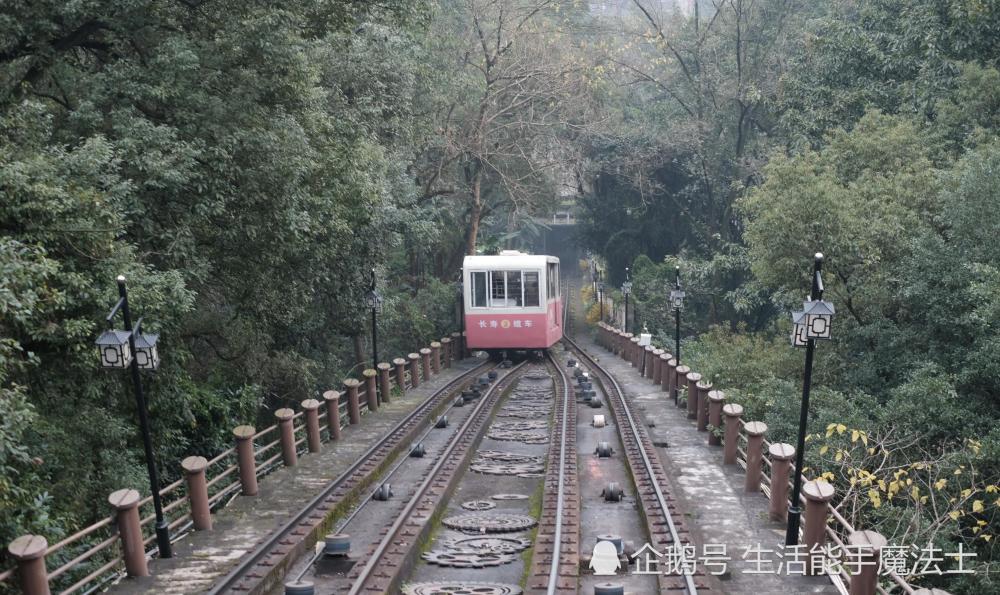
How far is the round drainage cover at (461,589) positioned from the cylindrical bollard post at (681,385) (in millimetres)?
11017

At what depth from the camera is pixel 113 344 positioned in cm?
884

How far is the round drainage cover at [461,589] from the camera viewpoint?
8.76 metres

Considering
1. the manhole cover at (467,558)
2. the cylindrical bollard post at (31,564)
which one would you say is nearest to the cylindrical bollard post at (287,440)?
the manhole cover at (467,558)

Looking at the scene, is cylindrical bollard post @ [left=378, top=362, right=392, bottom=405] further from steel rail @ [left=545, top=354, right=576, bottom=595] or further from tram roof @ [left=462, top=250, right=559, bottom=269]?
tram roof @ [left=462, top=250, right=559, bottom=269]

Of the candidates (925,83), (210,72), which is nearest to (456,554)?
(210,72)

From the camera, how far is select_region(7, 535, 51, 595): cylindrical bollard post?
7.19m

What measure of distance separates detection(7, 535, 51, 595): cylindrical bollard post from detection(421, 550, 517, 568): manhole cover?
4166 millimetres

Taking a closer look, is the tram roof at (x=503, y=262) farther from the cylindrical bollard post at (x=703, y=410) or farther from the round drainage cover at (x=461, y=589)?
the round drainage cover at (x=461, y=589)

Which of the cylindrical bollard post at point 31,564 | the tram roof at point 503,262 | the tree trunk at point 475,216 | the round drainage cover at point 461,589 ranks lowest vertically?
the round drainage cover at point 461,589

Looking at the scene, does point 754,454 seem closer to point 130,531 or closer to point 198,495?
point 198,495

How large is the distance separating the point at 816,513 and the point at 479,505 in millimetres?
5128

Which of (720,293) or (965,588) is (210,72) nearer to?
(965,588)

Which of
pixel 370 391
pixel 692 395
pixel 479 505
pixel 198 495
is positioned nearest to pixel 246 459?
pixel 198 495

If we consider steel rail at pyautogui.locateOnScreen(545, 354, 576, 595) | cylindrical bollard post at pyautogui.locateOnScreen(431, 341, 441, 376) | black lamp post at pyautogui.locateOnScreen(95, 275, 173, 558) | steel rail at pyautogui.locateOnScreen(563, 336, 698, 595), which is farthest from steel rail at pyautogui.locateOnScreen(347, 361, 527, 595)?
cylindrical bollard post at pyautogui.locateOnScreen(431, 341, 441, 376)
